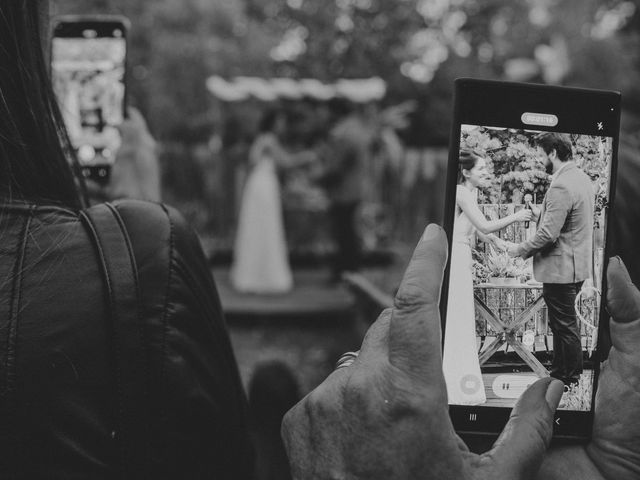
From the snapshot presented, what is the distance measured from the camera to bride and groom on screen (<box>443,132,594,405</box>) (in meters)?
0.81

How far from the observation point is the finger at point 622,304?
826 mm

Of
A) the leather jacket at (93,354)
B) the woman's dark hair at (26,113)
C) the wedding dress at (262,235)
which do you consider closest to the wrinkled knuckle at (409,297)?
the leather jacket at (93,354)

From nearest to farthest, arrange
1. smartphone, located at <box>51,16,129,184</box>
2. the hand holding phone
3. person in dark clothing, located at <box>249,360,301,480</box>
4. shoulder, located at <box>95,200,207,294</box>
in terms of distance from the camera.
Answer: the hand holding phone
shoulder, located at <box>95,200,207,294</box>
smartphone, located at <box>51,16,129,184</box>
person in dark clothing, located at <box>249,360,301,480</box>

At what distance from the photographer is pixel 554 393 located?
30.8 inches

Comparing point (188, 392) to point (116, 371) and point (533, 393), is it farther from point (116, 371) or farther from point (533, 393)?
point (533, 393)

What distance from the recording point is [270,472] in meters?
2.07

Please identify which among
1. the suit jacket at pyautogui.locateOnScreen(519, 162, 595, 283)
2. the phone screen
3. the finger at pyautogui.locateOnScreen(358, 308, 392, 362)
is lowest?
the finger at pyautogui.locateOnScreen(358, 308, 392, 362)

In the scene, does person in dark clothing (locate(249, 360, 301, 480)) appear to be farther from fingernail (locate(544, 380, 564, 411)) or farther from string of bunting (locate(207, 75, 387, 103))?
string of bunting (locate(207, 75, 387, 103))

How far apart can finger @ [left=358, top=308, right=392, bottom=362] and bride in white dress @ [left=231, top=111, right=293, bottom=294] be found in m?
6.94

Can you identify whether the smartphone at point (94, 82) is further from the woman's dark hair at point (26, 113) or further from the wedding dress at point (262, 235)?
the wedding dress at point (262, 235)

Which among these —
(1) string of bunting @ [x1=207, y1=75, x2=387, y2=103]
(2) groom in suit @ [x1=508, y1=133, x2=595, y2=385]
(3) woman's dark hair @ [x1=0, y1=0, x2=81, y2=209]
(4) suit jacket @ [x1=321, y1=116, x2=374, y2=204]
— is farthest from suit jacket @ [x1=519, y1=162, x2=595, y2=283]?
(1) string of bunting @ [x1=207, y1=75, x2=387, y2=103]

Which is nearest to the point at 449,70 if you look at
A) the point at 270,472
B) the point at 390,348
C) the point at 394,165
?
the point at 394,165

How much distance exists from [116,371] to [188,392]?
11 centimetres

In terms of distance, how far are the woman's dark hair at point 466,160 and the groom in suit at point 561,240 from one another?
0.09 meters
